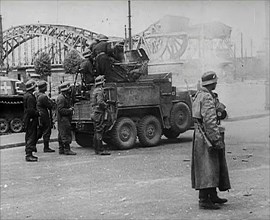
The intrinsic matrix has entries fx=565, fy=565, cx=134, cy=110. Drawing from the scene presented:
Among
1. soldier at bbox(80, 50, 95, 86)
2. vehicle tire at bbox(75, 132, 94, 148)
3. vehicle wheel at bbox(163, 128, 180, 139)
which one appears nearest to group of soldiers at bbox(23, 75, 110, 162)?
soldier at bbox(80, 50, 95, 86)

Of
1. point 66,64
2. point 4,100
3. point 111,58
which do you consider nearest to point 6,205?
point 66,64

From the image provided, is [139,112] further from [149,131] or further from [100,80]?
[100,80]

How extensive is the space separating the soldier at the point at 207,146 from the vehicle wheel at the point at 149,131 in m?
5.63

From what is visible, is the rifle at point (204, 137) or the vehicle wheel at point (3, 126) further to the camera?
the vehicle wheel at point (3, 126)

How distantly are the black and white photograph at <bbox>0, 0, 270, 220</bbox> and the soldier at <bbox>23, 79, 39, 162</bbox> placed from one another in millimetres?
21

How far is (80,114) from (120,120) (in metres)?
0.87

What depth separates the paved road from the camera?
5453 millimetres

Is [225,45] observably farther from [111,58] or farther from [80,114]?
[80,114]

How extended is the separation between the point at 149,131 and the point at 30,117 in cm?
269

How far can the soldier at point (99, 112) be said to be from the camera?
398 inches

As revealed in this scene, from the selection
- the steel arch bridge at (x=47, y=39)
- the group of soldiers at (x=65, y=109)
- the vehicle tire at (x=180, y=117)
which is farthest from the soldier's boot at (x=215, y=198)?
the vehicle tire at (x=180, y=117)

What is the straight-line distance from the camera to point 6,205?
613 centimetres

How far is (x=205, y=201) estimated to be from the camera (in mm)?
5402

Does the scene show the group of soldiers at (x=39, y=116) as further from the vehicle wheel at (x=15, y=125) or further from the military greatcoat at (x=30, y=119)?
the vehicle wheel at (x=15, y=125)
